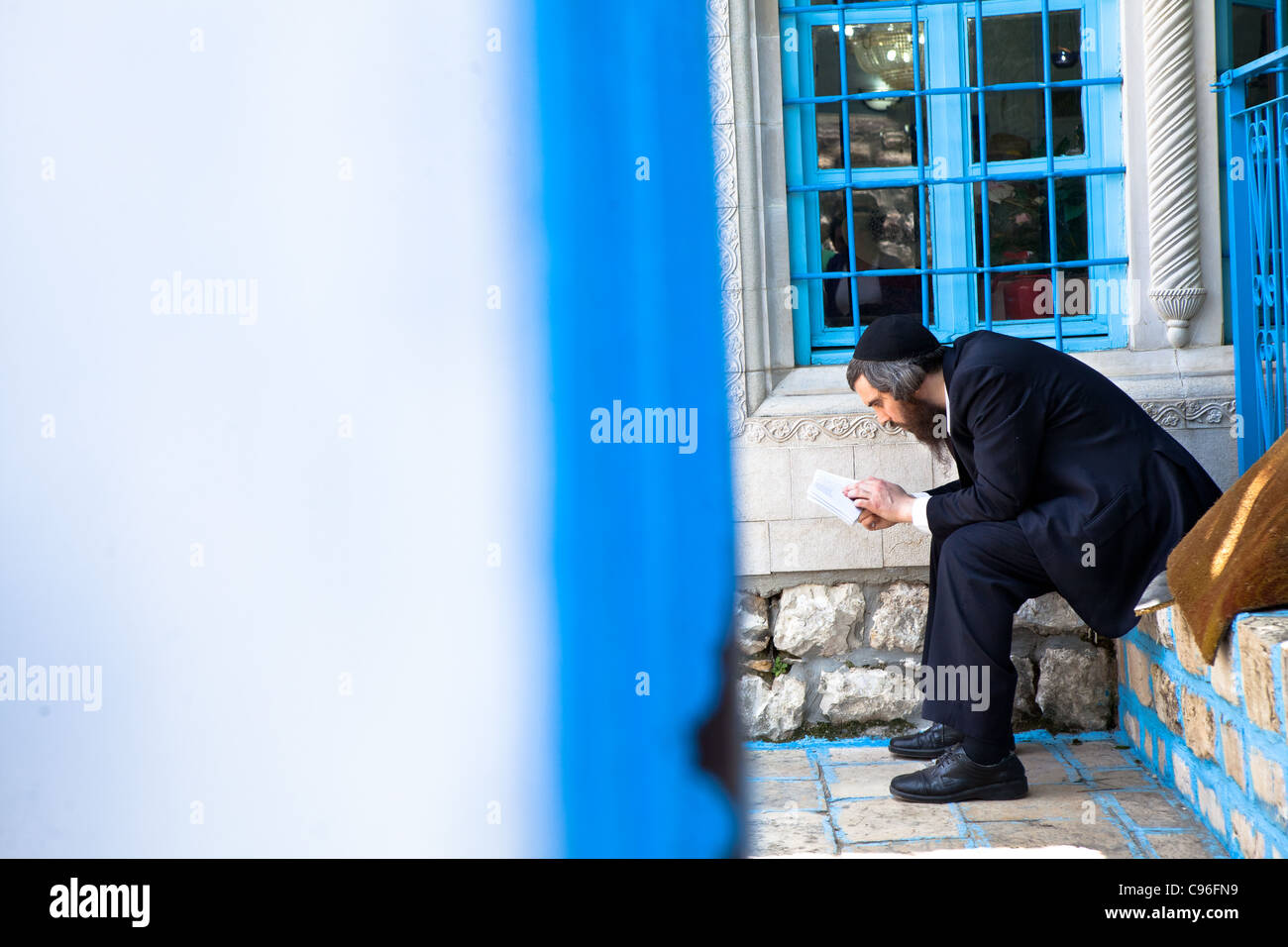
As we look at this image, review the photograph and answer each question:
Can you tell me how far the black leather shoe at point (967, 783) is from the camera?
3277 millimetres

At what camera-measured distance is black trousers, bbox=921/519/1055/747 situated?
3.24 m

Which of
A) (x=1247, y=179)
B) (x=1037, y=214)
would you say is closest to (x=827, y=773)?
(x=1037, y=214)

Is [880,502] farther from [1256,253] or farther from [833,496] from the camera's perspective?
[1256,253]

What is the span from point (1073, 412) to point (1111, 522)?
335 millimetres

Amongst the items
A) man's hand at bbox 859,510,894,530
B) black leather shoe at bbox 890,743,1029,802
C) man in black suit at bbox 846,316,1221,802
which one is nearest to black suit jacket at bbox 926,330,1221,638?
man in black suit at bbox 846,316,1221,802

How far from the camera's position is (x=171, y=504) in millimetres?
3762

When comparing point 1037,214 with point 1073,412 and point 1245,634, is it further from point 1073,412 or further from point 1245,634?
point 1245,634

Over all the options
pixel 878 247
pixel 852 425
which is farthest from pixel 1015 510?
pixel 878 247

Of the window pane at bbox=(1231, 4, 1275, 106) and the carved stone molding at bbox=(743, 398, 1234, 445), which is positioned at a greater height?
the window pane at bbox=(1231, 4, 1275, 106)

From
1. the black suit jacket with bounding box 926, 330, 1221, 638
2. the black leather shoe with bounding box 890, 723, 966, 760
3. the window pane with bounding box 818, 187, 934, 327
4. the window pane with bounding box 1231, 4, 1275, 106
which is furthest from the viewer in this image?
the window pane with bounding box 818, 187, 934, 327

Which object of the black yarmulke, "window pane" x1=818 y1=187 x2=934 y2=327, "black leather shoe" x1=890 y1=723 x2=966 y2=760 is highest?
"window pane" x1=818 y1=187 x2=934 y2=327

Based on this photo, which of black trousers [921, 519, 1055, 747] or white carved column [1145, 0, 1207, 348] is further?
white carved column [1145, 0, 1207, 348]

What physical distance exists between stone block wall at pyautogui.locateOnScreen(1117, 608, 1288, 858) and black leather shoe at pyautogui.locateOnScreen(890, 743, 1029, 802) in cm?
44

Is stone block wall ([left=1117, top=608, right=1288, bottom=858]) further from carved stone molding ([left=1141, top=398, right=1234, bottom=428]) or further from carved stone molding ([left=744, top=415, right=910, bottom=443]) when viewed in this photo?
carved stone molding ([left=744, top=415, right=910, bottom=443])
